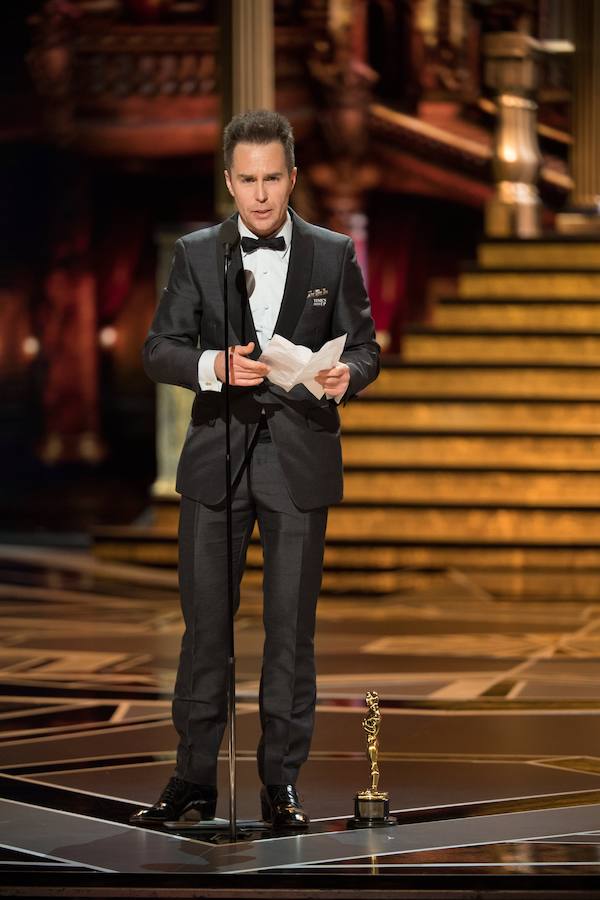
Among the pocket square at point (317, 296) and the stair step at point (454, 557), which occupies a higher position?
the pocket square at point (317, 296)

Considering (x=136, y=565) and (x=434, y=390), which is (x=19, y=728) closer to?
(x=136, y=565)

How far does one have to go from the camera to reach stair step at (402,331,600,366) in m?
9.44

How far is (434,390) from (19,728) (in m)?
4.75

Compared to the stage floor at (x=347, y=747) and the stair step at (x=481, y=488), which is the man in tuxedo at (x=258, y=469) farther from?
the stair step at (x=481, y=488)

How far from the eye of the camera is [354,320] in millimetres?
3768

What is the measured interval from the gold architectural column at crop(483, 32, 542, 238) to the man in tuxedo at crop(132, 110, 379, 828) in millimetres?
7031

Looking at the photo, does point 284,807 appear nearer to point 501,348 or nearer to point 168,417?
point 168,417

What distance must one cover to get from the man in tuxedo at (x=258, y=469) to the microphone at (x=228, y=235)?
8 cm

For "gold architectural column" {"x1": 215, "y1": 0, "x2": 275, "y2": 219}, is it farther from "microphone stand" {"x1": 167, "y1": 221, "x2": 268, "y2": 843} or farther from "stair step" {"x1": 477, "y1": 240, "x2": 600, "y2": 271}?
"microphone stand" {"x1": 167, "y1": 221, "x2": 268, "y2": 843}

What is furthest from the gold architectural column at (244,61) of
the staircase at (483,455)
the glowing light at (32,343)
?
the glowing light at (32,343)

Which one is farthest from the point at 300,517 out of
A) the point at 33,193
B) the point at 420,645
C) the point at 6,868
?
the point at 33,193

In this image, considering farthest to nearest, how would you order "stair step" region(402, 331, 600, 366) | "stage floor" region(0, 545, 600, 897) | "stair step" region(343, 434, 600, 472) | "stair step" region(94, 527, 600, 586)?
"stair step" region(402, 331, 600, 366), "stair step" region(343, 434, 600, 472), "stair step" region(94, 527, 600, 586), "stage floor" region(0, 545, 600, 897)

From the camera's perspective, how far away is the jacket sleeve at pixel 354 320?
12.3 feet

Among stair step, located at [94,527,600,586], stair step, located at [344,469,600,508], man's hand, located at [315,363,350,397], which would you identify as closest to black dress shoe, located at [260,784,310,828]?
man's hand, located at [315,363,350,397]
